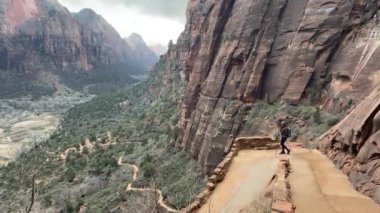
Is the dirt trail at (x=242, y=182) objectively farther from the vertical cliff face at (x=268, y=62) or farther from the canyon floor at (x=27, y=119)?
the canyon floor at (x=27, y=119)

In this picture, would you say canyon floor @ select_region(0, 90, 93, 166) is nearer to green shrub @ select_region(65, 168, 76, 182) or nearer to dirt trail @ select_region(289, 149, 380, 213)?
green shrub @ select_region(65, 168, 76, 182)

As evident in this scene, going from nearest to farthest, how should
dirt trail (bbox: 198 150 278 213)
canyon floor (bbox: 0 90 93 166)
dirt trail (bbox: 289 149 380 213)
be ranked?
1. dirt trail (bbox: 289 149 380 213)
2. dirt trail (bbox: 198 150 278 213)
3. canyon floor (bbox: 0 90 93 166)

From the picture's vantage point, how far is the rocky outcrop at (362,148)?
1371 cm

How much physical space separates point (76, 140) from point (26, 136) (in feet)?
117

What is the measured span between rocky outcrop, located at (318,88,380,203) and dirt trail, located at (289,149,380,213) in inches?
13.3

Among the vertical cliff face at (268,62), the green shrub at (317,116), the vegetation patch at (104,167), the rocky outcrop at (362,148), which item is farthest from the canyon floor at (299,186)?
the vertical cliff face at (268,62)

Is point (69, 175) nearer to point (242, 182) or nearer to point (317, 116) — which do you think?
point (317, 116)

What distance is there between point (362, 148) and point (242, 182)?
15.1ft

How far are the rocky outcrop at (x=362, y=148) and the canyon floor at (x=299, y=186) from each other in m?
0.34

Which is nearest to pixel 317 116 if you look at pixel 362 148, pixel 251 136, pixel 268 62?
pixel 251 136

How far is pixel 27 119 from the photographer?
12256 cm

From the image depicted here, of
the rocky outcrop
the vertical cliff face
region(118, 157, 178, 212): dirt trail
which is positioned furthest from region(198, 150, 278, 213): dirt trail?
the vertical cliff face

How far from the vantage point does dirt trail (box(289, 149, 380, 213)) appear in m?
12.1

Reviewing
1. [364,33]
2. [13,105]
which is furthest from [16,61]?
[364,33]
